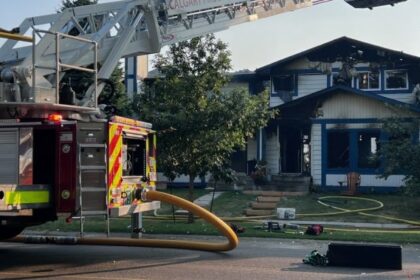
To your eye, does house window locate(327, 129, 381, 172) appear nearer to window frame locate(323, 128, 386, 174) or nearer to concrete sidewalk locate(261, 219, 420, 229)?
window frame locate(323, 128, 386, 174)

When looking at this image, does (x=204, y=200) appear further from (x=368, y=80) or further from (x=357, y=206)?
(x=368, y=80)

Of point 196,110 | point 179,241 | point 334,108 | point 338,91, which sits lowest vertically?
point 179,241

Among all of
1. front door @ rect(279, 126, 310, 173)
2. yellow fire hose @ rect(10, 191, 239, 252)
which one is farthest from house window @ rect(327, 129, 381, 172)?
yellow fire hose @ rect(10, 191, 239, 252)

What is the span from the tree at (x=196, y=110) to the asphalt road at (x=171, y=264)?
4.07 meters

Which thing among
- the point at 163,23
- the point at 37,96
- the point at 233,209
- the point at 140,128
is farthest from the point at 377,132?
the point at 37,96

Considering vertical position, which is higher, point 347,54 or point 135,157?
point 347,54

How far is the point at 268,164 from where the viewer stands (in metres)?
25.5

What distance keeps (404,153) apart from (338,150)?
659 cm

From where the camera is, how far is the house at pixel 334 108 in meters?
23.4

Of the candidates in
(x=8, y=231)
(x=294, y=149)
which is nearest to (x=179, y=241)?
(x=8, y=231)

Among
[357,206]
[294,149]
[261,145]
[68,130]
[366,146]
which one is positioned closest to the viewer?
[68,130]

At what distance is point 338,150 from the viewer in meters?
24.3

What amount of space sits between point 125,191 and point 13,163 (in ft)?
6.21

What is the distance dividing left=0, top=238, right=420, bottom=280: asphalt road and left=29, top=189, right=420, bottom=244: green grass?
1478 mm
